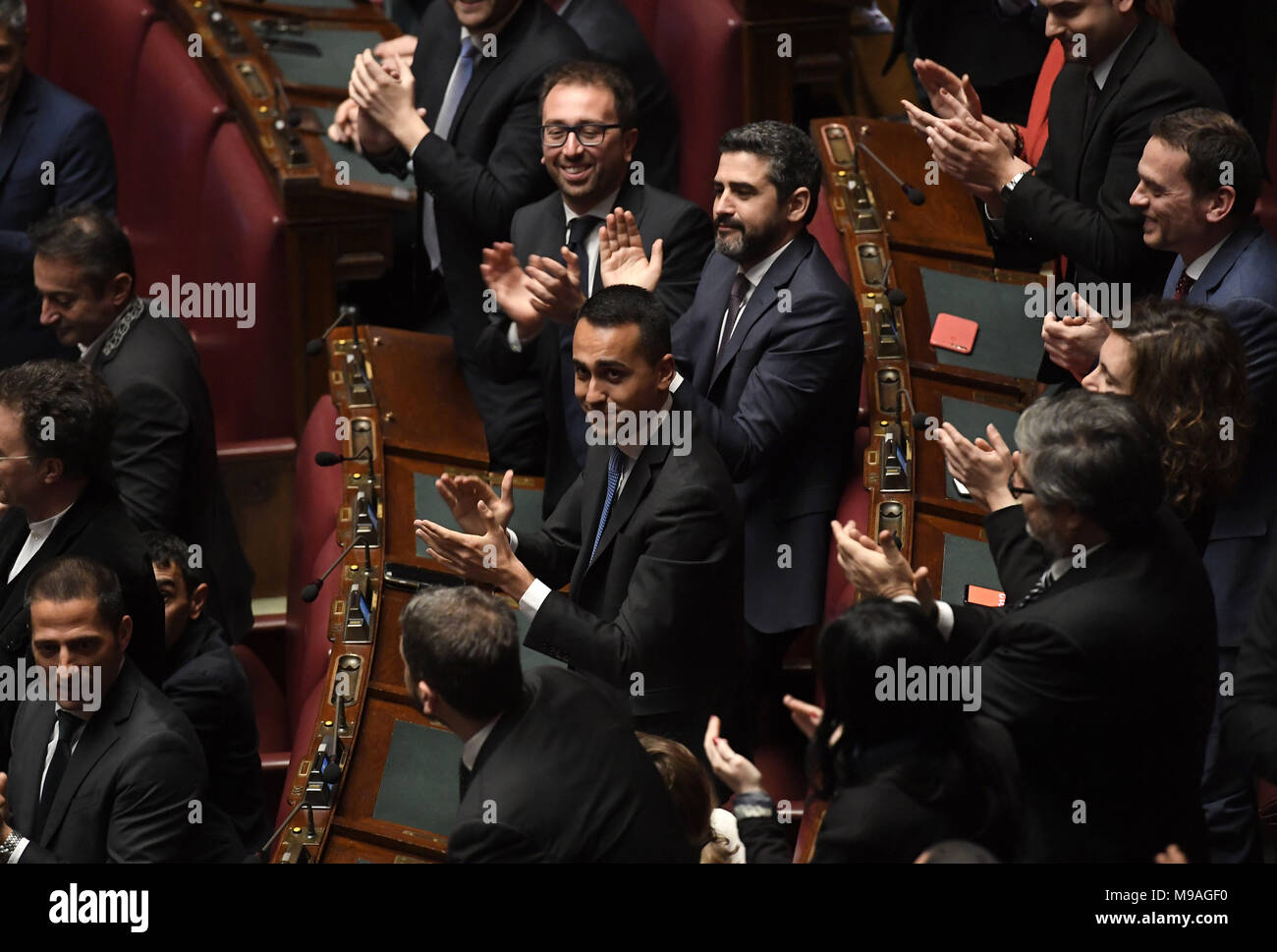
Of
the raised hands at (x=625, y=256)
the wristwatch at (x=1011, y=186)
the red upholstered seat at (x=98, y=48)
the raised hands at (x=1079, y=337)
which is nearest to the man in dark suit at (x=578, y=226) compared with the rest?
the raised hands at (x=625, y=256)

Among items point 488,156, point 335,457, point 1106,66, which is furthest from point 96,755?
point 1106,66

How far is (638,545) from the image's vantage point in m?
2.31

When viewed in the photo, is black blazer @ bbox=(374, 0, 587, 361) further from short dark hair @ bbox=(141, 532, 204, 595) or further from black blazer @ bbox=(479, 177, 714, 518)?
short dark hair @ bbox=(141, 532, 204, 595)

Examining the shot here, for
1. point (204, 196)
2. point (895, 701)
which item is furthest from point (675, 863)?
point (204, 196)

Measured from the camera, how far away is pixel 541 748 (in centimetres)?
188

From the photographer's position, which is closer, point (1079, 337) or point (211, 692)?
point (1079, 337)

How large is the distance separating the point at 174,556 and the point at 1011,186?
1.29m

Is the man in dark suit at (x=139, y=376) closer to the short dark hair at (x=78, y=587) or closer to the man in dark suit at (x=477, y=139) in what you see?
the man in dark suit at (x=477, y=139)

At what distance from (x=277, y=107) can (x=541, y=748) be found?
2.36m

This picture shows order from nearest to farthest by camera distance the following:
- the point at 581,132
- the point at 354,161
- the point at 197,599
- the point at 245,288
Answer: the point at 197,599 → the point at 581,132 → the point at 245,288 → the point at 354,161

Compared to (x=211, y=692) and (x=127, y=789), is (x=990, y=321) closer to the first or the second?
(x=211, y=692)

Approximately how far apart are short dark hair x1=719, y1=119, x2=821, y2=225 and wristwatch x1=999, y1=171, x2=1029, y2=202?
0.88ft

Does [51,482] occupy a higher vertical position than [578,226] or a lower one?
lower
